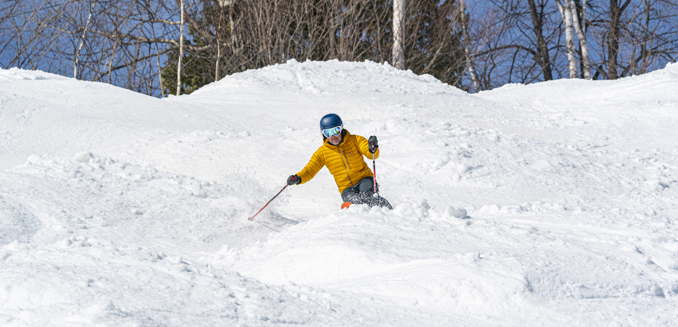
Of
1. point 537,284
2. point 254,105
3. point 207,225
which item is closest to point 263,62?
point 254,105

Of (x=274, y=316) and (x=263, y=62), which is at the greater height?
(x=263, y=62)

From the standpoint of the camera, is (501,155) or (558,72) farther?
(558,72)

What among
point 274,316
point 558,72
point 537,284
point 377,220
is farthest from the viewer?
point 558,72

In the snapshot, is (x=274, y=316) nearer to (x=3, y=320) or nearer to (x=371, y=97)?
(x=3, y=320)

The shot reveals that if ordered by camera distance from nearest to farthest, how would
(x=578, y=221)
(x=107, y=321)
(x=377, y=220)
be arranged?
(x=107, y=321) < (x=377, y=220) < (x=578, y=221)

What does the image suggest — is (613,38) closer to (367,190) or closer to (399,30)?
(399,30)

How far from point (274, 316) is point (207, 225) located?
285 cm

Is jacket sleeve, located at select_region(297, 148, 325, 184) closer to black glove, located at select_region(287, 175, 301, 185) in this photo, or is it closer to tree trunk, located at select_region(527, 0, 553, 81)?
black glove, located at select_region(287, 175, 301, 185)

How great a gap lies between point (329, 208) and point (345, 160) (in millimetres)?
861

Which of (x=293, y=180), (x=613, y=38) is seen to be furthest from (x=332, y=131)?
(x=613, y=38)

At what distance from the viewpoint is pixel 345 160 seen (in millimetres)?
5383

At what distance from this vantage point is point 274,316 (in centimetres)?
245

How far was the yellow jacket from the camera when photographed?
17.6ft

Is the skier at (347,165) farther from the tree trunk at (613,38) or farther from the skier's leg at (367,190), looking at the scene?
the tree trunk at (613,38)
